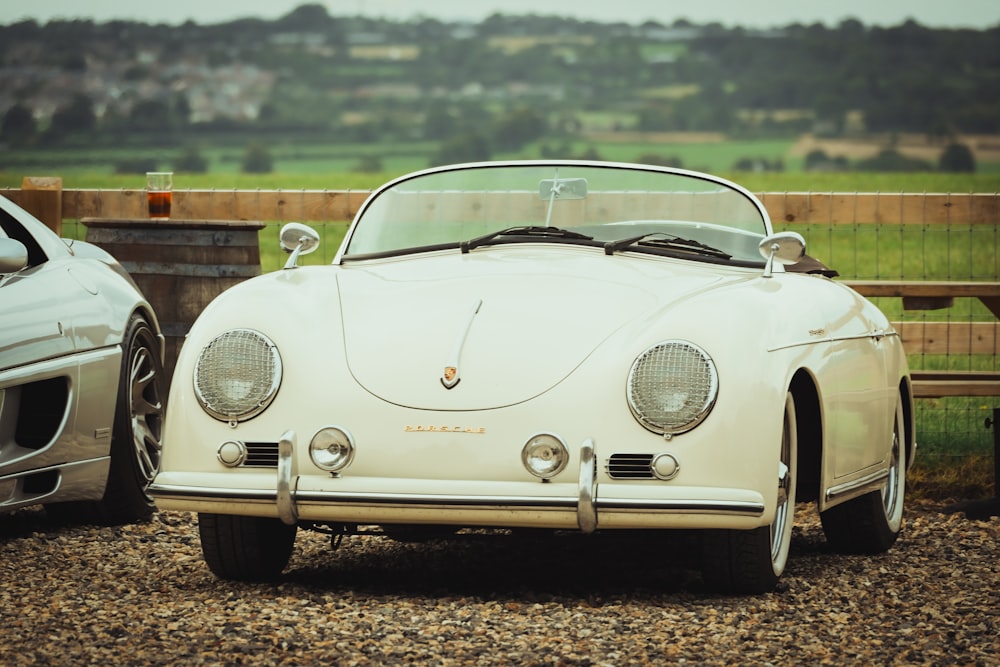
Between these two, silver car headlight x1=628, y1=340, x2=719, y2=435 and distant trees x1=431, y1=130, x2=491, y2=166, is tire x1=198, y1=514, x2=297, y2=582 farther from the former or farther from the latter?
distant trees x1=431, y1=130, x2=491, y2=166

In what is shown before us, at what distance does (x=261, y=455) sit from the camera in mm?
4836

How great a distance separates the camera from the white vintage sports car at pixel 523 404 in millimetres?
4637

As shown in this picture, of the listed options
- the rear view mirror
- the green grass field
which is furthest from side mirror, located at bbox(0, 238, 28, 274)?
the green grass field

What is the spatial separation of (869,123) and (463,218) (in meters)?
122

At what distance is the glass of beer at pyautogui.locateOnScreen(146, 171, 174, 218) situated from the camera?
349 inches

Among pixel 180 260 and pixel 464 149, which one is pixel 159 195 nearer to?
pixel 180 260

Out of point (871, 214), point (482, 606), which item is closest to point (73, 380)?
point (482, 606)

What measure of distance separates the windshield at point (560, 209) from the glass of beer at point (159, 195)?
113 inches

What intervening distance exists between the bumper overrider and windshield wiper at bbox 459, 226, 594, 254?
1320 mm

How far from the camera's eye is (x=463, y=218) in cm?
619

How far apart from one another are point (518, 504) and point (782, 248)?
5.38 feet

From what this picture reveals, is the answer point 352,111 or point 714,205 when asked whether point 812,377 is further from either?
point 352,111

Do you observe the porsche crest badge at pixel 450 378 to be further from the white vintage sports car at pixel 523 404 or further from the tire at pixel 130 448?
the tire at pixel 130 448

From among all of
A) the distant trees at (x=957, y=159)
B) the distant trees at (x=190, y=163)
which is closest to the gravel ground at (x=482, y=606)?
the distant trees at (x=190, y=163)
